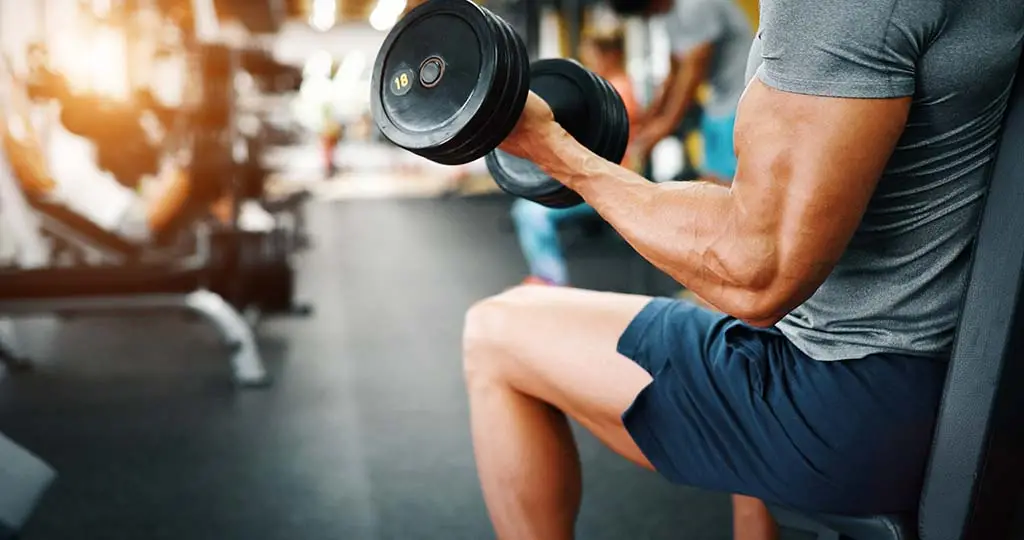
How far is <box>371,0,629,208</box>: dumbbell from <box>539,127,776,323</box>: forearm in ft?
0.31

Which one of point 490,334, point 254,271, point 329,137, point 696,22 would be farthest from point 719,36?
point 329,137

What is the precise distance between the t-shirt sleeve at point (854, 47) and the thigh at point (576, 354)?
1.12ft

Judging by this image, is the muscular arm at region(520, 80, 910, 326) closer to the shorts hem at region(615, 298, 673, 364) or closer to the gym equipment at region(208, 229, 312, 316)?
the shorts hem at region(615, 298, 673, 364)

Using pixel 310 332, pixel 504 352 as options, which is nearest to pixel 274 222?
pixel 310 332

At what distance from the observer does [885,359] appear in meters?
0.78

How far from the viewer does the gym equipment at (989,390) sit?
26.2 inches

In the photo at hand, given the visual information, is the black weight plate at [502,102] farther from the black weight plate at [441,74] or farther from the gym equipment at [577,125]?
the gym equipment at [577,125]

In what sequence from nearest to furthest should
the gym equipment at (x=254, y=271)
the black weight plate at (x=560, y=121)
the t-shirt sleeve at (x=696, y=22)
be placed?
the black weight plate at (x=560, y=121) → the t-shirt sleeve at (x=696, y=22) → the gym equipment at (x=254, y=271)

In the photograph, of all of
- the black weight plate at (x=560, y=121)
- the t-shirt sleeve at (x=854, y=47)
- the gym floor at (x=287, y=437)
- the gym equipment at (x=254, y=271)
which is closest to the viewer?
the t-shirt sleeve at (x=854, y=47)

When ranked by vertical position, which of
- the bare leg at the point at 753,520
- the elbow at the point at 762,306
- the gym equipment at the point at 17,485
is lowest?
the bare leg at the point at 753,520

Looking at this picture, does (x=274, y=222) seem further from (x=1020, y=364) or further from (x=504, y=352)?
(x=1020, y=364)

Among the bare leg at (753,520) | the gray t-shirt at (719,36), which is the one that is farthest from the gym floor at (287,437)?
the gray t-shirt at (719,36)

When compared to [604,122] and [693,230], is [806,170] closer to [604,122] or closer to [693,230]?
[693,230]

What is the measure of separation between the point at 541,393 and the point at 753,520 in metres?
0.33
